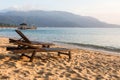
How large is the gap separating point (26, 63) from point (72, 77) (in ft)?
7.71

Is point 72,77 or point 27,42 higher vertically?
point 27,42

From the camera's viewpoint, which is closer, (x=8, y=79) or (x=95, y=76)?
(x=8, y=79)

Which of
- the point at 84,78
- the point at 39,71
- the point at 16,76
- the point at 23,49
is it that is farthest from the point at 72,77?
the point at 23,49

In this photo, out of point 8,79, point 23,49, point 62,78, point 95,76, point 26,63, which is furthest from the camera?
point 23,49

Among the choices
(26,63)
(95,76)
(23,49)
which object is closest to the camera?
(95,76)

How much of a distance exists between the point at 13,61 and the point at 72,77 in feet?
9.49

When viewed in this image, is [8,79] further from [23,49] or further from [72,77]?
[23,49]

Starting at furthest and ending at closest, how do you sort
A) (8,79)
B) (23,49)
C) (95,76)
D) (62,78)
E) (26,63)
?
(23,49) < (26,63) < (95,76) < (62,78) < (8,79)

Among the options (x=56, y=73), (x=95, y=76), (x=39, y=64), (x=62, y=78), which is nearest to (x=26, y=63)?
(x=39, y=64)

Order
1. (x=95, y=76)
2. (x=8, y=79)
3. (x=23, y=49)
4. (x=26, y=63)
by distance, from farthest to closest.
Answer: (x=23, y=49) → (x=26, y=63) → (x=95, y=76) → (x=8, y=79)

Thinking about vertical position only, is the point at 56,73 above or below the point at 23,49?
below

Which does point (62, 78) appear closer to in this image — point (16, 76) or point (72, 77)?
point (72, 77)

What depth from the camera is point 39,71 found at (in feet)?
27.0

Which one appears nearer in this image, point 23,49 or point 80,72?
point 80,72
